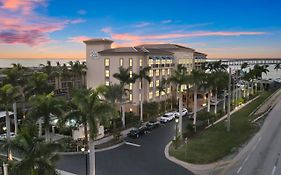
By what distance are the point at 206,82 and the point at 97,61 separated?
2878 cm

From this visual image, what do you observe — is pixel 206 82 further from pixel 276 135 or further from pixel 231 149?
pixel 231 149

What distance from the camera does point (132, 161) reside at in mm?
34562

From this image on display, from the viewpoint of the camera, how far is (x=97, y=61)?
71812 millimetres

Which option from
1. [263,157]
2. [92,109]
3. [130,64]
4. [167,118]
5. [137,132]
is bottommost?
[263,157]

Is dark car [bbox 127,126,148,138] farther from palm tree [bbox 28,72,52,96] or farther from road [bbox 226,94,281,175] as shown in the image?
road [bbox 226,94,281,175]

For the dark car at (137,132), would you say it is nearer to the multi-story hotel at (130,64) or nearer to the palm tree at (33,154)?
the multi-story hotel at (130,64)

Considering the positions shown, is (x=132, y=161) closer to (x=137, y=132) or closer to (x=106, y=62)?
(x=137, y=132)

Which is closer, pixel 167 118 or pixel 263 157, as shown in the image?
pixel 263 157

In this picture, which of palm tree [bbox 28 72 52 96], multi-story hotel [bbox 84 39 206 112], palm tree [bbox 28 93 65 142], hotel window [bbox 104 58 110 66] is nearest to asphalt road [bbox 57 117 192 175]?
palm tree [bbox 28 93 65 142]

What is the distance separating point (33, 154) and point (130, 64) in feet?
154

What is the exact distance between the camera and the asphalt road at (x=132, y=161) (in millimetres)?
31234

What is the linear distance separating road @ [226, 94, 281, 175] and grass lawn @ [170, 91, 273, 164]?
69.1 inches

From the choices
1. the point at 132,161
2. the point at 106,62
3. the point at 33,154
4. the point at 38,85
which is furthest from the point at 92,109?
the point at 106,62

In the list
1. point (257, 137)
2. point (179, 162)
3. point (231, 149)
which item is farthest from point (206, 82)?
point (179, 162)
